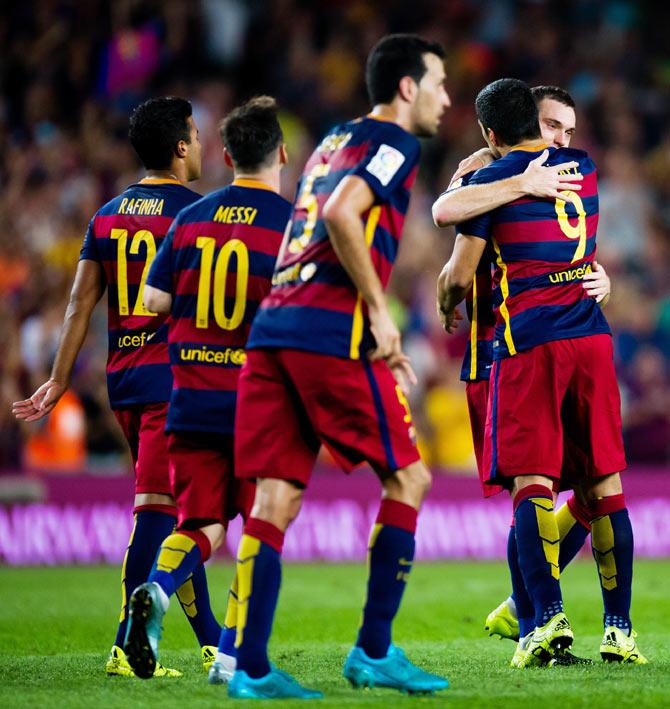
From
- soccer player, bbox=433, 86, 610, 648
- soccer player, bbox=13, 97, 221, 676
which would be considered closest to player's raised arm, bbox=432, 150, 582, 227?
soccer player, bbox=433, 86, 610, 648

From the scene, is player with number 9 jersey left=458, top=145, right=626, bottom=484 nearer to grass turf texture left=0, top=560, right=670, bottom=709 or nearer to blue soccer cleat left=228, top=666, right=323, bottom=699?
grass turf texture left=0, top=560, right=670, bottom=709

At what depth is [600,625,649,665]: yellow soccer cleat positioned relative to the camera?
19.6ft

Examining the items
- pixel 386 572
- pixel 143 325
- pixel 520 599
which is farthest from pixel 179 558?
pixel 520 599

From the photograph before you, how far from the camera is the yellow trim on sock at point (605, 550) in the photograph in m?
6.07

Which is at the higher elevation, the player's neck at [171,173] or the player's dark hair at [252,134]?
the player's dark hair at [252,134]

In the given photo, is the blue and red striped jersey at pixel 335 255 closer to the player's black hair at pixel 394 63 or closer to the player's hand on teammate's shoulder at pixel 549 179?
the player's black hair at pixel 394 63

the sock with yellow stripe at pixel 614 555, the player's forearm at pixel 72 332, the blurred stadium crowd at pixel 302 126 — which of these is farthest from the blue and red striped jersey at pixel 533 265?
the blurred stadium crowd at pixel 302 126

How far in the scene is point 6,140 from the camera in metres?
15.6

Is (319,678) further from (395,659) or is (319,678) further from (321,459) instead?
(321,459)

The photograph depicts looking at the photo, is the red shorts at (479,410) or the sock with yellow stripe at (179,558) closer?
the sock with yellow stripe at (179,558)

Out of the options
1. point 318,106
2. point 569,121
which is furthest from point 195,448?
point 318,106

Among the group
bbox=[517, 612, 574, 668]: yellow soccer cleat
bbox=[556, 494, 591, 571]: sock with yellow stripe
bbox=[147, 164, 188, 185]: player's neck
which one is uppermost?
bbox=[147, 164, 188, 185]: player's neck

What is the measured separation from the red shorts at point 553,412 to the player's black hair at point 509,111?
0.94m

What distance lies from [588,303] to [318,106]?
11.3 m
